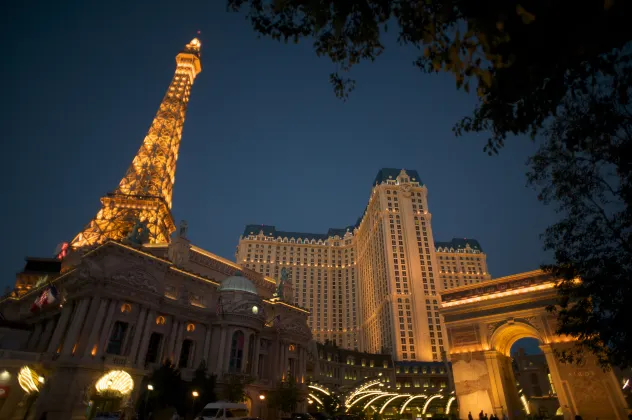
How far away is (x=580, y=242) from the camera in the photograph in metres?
21.3

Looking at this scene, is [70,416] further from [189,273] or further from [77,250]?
[77,250]

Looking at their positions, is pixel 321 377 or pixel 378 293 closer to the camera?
pixel 321 377

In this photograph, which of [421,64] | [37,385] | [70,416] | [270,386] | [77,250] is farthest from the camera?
[77,250]

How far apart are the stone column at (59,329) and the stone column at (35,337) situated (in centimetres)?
1345

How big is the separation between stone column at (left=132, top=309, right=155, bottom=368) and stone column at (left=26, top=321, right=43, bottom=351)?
743 inches

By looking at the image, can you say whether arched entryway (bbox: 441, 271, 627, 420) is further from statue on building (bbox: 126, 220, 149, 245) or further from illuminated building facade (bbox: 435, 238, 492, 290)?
illuminated building facade (bbox: 435, 238, 492, 290)

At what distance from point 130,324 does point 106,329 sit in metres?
2.81

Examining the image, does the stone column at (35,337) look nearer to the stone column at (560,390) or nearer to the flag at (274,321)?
the flag at (274,321)

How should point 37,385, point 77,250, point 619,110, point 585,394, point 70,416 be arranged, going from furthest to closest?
point 77,250, point 585,394, point 37,385, point 70,416, point 619,110

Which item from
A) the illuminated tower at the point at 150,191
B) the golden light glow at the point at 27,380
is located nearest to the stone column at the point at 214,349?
the golden light glow at the point at 27,380

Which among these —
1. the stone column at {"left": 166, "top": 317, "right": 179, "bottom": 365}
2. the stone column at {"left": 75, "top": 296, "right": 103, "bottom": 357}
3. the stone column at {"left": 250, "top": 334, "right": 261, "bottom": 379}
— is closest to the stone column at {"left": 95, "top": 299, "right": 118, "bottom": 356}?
the stone column at {"left": 75, "top": 296, "right": 103, "bottom": 357}

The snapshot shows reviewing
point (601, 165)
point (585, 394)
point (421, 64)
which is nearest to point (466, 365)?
point (585, 394)

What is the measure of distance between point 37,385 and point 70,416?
6.38 m

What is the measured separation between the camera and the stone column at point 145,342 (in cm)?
3812
